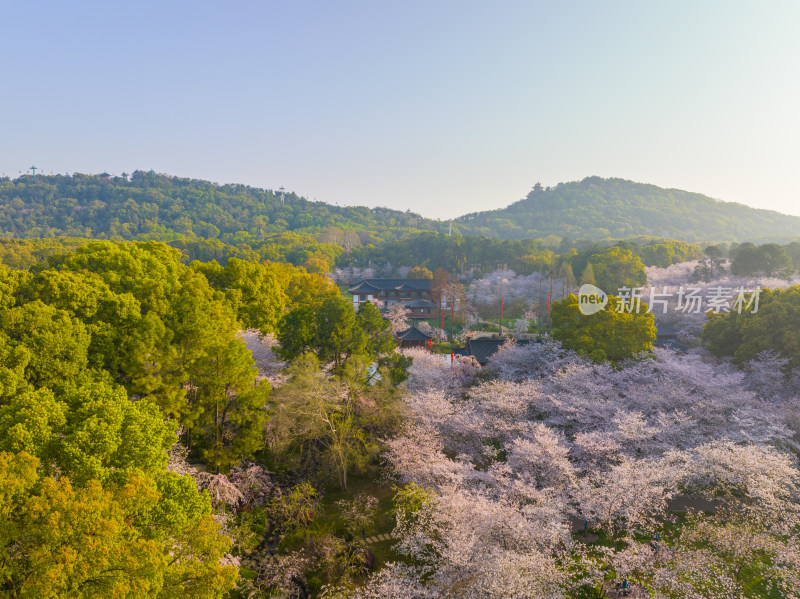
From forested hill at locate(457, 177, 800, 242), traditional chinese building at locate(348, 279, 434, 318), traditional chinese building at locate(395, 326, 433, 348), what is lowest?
traditional chinese building at locate(395, 326, 433, 348)

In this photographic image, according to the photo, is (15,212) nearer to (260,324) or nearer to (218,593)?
(260,324)

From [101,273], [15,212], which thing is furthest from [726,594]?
[15,212]

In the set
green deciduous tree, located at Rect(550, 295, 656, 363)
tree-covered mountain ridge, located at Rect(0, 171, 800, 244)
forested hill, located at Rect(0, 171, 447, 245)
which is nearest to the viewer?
green deciduous tree, located at Rect(550, 295, 656, 363)

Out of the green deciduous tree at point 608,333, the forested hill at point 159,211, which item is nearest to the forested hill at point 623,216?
the forested hill at point 159,211

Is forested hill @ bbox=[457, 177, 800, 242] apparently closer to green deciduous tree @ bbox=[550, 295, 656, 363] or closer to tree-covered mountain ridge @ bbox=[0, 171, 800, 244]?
tree-covered mountain ridge @ bbox=[0, 171, 800, 244]

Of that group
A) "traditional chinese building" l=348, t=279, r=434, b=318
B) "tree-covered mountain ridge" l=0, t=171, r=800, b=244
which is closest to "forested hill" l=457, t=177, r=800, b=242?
"tree-covered mountain ridge" l=0, t=171, r=800, b=244

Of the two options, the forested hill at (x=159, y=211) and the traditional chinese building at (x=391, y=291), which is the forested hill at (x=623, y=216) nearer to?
the forested hill at (x=159, y=211)

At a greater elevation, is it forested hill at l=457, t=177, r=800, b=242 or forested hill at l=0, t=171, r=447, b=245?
forested hill at l=457, t=177, r=800, b=242
